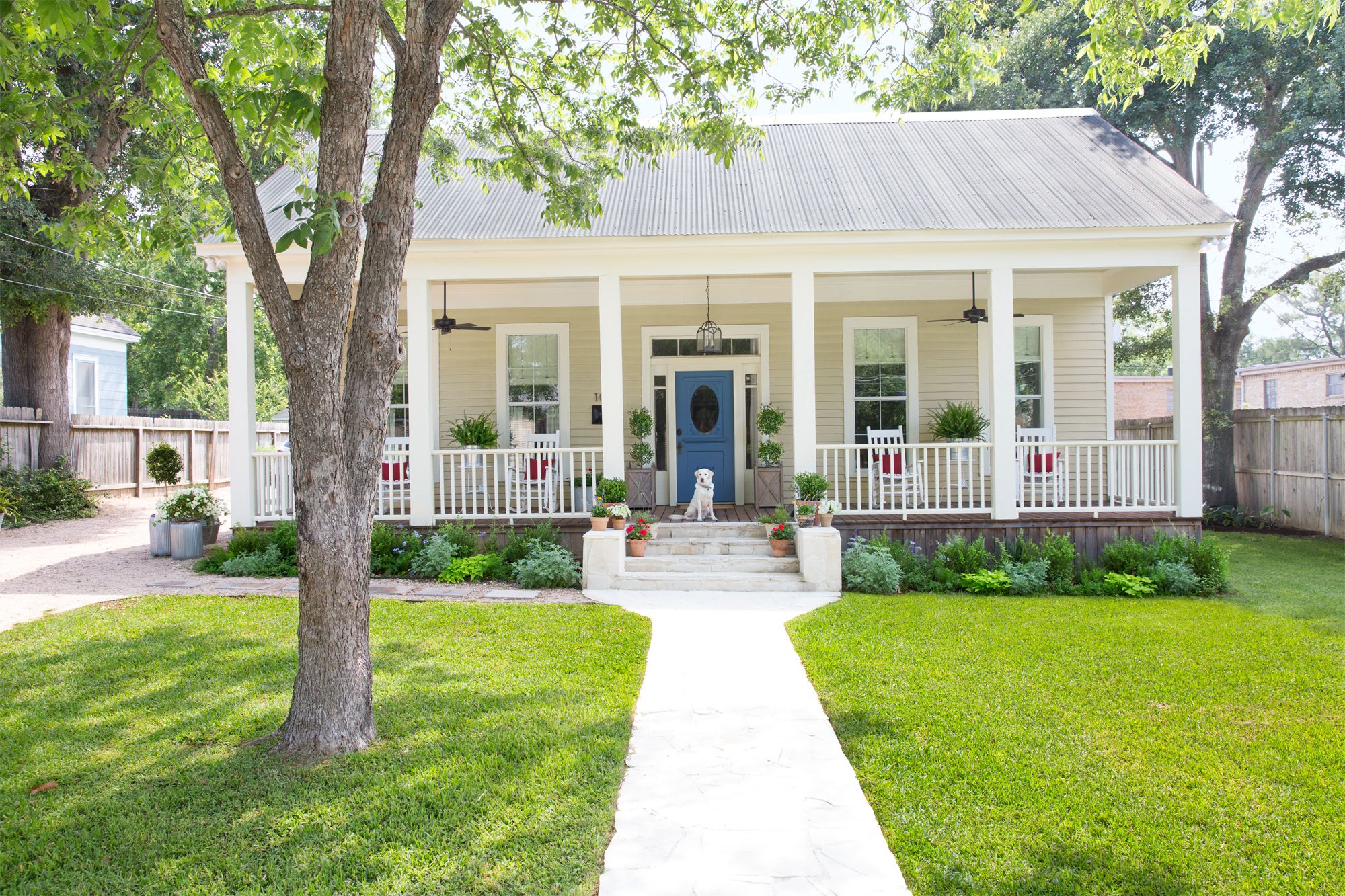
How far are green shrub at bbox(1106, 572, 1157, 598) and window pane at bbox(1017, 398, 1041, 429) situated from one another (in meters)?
3.61

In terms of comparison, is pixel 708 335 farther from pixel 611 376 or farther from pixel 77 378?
pixel 77 378

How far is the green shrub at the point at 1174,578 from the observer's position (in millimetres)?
7801

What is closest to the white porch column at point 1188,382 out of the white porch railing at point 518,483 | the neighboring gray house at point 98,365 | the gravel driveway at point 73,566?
the white porch railing at point 518,483

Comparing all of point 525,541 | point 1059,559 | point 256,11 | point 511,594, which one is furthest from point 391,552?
point 1059,559

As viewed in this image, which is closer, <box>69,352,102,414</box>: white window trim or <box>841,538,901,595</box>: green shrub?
<box>841,538,901,595</box>: green shrub

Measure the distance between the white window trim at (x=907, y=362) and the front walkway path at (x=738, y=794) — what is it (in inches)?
232

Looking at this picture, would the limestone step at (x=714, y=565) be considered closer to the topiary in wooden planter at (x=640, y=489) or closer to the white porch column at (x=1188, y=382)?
the topiary in wooden planter at (x=640, y=489)

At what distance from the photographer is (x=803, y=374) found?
8609 mm

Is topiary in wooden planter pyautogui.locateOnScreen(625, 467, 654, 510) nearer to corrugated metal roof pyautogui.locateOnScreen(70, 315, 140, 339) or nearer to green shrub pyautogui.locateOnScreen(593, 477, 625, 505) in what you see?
green shrub pyautogui.locateOnScreen(593, 477, 625, 505)

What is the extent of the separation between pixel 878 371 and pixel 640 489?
3872mm

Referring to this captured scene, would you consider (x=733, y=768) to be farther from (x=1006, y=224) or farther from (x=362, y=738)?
(x=1006, y=224)

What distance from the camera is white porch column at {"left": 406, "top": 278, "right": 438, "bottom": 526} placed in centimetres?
876

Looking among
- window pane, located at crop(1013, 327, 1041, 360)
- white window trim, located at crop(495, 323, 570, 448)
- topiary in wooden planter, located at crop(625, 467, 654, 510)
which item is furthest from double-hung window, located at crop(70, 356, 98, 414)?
window pane, located at crop(1013, 327, 1041, 360)

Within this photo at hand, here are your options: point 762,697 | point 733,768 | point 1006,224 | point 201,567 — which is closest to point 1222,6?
point 1006,224
